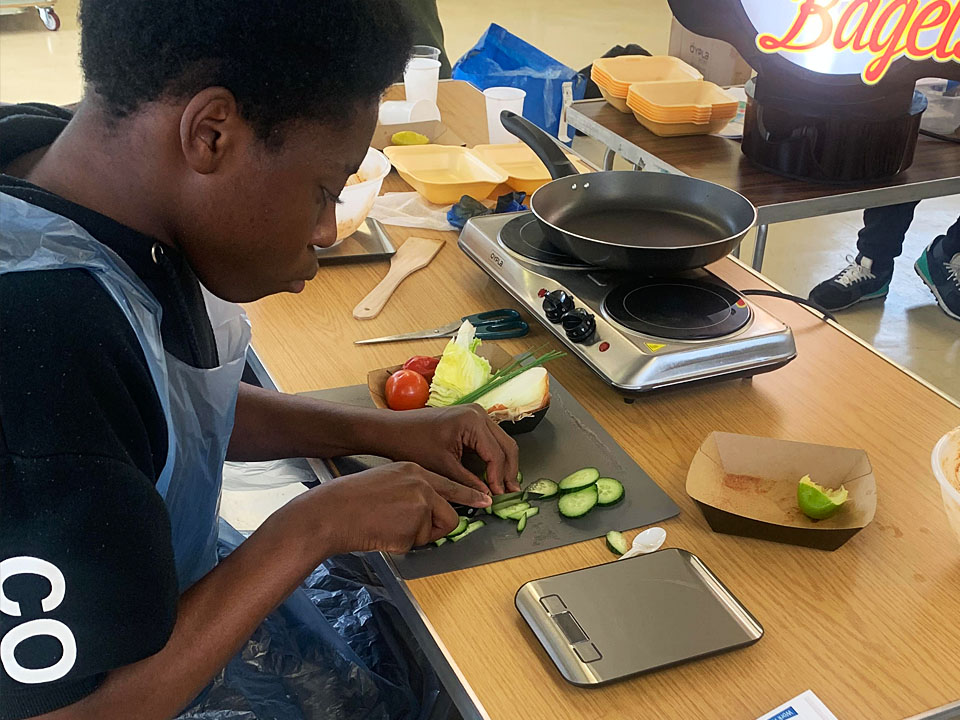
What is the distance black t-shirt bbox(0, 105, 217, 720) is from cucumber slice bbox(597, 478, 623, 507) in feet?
1.54

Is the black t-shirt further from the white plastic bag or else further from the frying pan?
the white plastic bag

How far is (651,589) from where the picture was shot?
35.2 inches

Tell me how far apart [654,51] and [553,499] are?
5145 mm

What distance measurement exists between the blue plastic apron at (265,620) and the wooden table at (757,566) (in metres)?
0.19

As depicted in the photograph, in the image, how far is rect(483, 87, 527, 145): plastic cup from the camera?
6.51 ft

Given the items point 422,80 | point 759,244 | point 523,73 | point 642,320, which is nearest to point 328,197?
point 642,320

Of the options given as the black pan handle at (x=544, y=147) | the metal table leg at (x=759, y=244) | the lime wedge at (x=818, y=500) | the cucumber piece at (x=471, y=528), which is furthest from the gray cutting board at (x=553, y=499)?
the metal table leg at (x=759, y=244)

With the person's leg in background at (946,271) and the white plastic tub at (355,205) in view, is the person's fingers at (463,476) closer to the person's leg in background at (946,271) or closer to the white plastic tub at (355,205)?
the white plastic tub at (355,205)

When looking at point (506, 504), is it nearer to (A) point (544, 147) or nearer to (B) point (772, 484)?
(B) point (772, 484)

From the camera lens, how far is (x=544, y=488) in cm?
104

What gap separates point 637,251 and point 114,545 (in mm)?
759

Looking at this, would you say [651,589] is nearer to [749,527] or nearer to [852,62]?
[749,527]

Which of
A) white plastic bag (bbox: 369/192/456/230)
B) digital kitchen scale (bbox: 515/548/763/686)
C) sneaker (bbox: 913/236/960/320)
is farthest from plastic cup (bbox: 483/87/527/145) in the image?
sneaker (bbox: 913/236/960/320)

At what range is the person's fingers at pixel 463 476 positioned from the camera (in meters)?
1.03
